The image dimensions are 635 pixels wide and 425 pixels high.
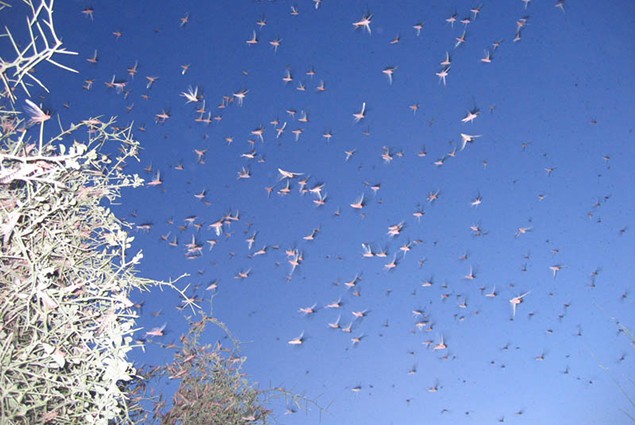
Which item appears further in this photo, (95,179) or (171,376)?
(171,376)

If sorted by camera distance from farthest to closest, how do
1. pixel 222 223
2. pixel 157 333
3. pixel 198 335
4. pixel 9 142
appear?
pixel 222 223
pixel 198 335
pixel 157 333
pixel 9 142

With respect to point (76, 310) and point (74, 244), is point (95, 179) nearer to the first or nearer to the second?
point (74, 244)

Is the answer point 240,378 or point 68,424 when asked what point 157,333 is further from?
point 68,424

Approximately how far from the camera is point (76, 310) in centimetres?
145

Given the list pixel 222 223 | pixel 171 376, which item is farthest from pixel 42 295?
pixel 222 223

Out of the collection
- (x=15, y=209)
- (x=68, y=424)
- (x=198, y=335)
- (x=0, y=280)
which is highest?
(x=198, y=335)

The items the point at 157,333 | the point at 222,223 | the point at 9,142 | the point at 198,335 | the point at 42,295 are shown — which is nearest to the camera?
the point at 42,295

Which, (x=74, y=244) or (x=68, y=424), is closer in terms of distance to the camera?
(x=68, y=424)

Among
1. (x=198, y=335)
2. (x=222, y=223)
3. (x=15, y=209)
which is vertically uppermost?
(x=222, y=223)

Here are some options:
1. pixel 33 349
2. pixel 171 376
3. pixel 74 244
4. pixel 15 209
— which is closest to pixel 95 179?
pixel 74 244

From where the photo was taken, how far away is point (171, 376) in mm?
3699

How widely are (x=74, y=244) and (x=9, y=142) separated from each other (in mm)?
345

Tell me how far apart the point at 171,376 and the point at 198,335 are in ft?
1.47

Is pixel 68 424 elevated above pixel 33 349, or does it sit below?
below
